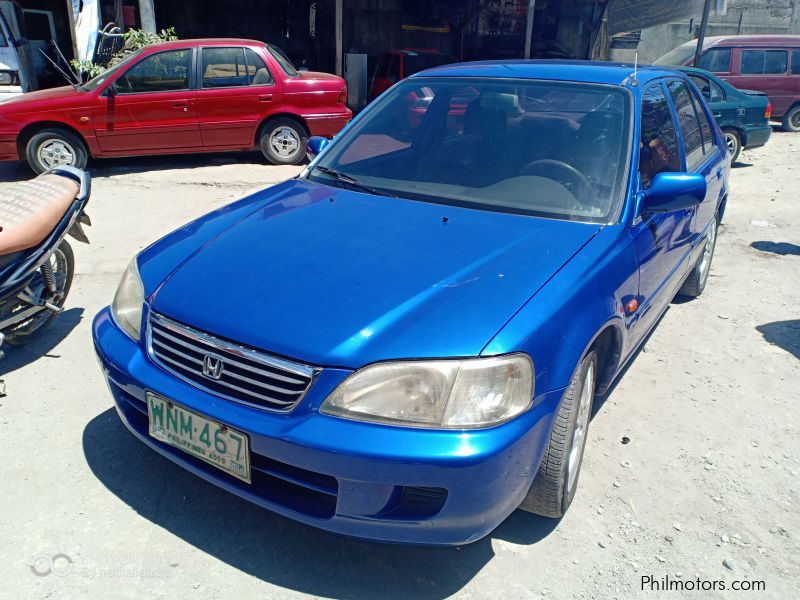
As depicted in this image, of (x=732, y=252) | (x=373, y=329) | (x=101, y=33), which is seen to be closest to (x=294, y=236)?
(x=373, y=329)

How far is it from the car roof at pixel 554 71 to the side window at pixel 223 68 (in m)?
5.45

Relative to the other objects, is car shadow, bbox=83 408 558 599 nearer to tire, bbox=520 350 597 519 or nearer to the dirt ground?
the dirt ground

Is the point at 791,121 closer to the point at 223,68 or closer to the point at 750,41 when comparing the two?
the point at 750,41

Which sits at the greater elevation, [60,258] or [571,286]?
[571,286]

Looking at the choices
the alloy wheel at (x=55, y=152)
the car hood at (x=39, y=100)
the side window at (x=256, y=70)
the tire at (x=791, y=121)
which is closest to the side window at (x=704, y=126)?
the side window at (x=256, y=70)

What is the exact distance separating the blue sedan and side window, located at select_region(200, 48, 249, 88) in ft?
18.7

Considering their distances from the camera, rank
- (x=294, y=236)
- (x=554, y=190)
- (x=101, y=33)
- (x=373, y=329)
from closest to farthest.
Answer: (x=373, y=329), (x=294, y=236), (x=554, y=190), (x=101, y=33)

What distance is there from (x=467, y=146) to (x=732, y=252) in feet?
13.3

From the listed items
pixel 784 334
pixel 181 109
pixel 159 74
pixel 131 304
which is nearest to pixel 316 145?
pixel 131 304

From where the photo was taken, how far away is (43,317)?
4035 millimetres

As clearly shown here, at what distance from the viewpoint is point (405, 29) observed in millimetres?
18453

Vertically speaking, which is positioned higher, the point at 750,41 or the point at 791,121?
the point at 750,41

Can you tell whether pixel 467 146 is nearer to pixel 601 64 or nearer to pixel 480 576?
pixel 601 64

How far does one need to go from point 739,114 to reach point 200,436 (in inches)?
397
